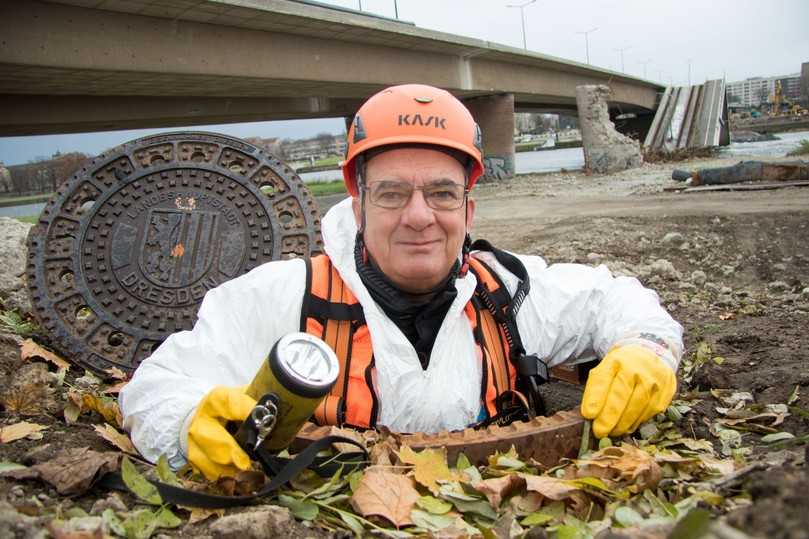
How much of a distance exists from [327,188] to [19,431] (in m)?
22.1

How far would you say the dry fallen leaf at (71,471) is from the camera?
218cm

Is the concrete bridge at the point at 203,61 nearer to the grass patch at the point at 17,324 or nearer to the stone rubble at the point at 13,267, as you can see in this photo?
the stone rubble at the point at 13,267

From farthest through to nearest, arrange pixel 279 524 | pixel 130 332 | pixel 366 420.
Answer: pixel 130 332, pixel 366 420, pixel 279 524

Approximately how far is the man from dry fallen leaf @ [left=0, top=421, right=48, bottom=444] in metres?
0.46

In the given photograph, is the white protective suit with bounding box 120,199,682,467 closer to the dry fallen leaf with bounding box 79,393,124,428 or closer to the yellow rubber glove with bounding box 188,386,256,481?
the yellow rubber glove with bounding box 188,386,256,481

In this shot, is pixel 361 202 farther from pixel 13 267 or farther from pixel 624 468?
pixel 13 267

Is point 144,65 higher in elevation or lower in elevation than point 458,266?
higher

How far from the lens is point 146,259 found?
444cm

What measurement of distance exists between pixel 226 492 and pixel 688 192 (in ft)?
38.1

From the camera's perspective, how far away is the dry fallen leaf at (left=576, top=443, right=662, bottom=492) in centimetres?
216

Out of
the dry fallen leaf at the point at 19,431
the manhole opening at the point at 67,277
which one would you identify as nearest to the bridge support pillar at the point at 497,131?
the manhole opening at the point at 67,277

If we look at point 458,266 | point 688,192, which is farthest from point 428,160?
point 688,192

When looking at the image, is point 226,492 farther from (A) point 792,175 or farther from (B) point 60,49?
(A) point 792,175

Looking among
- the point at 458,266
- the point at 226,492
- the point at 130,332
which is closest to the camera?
the point at 226,492
